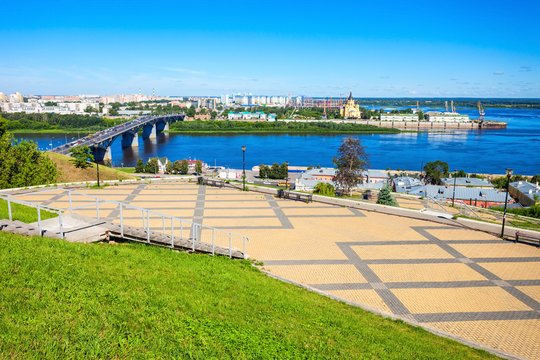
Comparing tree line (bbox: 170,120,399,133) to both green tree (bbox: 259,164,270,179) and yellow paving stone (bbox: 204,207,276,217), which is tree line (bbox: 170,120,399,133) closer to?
green tree (bbox: 259,164,270,179)

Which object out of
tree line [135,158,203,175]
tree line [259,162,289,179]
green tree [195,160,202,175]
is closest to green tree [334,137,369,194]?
tree line [259,162,289,179]

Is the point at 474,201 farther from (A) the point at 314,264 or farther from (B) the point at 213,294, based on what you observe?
(B) the point at 213,294

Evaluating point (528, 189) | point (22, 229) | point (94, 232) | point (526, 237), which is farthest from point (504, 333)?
point (528, 189)

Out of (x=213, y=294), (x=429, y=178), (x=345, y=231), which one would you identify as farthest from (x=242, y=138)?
(x=213, y=294)

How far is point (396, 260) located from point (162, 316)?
651cm

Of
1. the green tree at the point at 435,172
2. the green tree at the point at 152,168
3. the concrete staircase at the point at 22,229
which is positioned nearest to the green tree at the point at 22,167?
the concrete staircase at the point at 22,229

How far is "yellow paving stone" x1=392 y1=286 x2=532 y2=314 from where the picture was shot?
286 inches

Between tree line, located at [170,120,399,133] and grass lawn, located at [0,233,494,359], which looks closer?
grass lawn, located at [0,233,494,359]

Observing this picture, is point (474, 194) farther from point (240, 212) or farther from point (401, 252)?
point (240, 212)

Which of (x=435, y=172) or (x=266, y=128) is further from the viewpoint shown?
(x=266, y=128)

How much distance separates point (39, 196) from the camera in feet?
47.4

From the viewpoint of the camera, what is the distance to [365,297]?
7609mm

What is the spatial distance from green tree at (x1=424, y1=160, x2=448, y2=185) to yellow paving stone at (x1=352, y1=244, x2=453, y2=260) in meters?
30.9

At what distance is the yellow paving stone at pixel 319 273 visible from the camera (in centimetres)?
826
